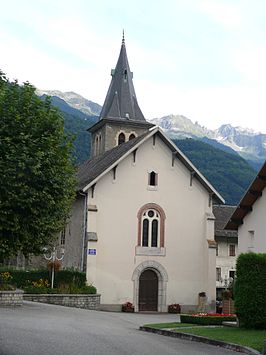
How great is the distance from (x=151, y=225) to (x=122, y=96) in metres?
19.7

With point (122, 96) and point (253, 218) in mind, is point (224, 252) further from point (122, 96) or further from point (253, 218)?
point (253, 218)

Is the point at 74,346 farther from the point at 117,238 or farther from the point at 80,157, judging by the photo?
the point at 80,157

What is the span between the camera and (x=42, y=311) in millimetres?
25859

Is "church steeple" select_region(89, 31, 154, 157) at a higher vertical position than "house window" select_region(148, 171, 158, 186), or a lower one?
higher

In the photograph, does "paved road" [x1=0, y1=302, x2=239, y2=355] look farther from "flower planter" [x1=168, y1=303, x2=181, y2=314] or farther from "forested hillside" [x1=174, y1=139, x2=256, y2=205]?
"forested hillside" [x1=174, y1=139, x2=256, y2=205]

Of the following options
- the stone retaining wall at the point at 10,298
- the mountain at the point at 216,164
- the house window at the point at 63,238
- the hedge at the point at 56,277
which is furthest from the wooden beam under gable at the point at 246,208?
the mountain at the point at 216,164

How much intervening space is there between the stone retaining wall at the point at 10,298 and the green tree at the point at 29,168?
9.64m

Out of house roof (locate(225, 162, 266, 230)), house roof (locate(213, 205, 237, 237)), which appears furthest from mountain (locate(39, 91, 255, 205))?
house roof (locate(225, 162, 266, 230))

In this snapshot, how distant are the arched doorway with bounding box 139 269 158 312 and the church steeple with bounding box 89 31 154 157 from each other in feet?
51.3

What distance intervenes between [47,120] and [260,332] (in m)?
8.73

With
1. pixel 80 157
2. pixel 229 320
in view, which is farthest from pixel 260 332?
pixel 80 157

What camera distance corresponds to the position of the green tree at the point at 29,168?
16.2 metres

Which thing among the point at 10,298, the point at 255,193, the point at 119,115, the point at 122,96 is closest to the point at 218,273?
the point at 119,115

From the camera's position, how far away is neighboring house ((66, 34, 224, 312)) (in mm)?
36188
